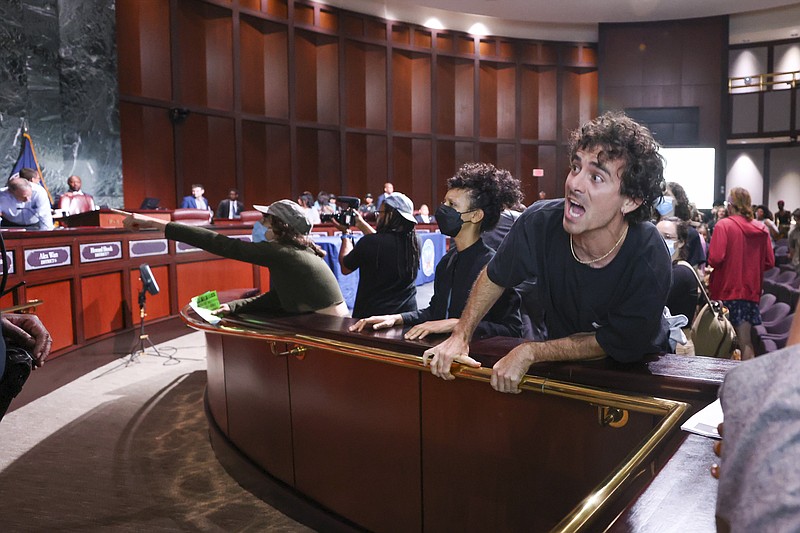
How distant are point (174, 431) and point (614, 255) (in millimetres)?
2943

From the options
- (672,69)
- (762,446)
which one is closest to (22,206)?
(762,446)

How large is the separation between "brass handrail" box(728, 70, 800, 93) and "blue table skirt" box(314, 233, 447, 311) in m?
9.12

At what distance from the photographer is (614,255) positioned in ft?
5.45

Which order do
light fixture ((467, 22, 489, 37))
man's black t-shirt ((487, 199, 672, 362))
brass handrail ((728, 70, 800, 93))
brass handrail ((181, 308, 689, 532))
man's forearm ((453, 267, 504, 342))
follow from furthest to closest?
light fixture ((467, 22, 489, 37))
brass handrail ((728, 70, 800, 93))
man's forearm ((453, 267, 504, 342))
man's black t-shirt ((487, 199, 672, 362))
brass handrail ((181, 308, 689, 532))

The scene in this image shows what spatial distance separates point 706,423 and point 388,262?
7.88 ft

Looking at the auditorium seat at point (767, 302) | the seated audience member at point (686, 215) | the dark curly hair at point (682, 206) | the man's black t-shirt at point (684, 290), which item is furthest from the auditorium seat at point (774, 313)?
the man's black t-shirt at point (684, 290)

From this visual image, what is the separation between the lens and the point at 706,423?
1.12m

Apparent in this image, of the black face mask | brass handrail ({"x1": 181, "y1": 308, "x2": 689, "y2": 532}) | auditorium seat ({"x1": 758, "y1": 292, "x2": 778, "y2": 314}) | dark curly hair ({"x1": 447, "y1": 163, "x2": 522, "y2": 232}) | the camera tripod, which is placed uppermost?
dark curly hair ({"x1": 447, "y1": 163, "x2": 522, "y2": 232})

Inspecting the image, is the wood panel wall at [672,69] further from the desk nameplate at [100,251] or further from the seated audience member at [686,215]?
the desk nameplate at [100,251]

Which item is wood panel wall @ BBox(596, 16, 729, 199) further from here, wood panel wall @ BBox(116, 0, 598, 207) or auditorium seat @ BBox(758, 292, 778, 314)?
auditorium seat @ BBox(758, 292, 778, 314)

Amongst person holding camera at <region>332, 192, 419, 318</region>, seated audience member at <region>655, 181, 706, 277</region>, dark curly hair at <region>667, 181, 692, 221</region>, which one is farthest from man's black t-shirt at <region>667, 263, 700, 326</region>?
person holding camera at <region>332, 192, 419, 318</region>

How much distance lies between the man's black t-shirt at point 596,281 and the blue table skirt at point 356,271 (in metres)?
3.95

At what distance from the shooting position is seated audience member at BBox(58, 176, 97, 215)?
841 cm

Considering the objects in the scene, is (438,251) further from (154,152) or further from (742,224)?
(742,224)
